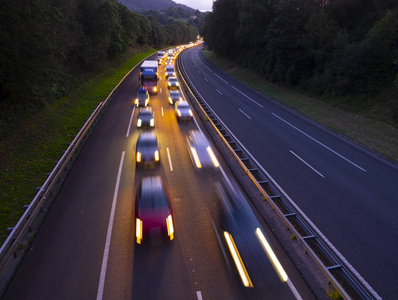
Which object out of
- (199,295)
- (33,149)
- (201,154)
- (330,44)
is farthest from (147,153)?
(330,44)

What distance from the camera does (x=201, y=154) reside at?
15.1 m

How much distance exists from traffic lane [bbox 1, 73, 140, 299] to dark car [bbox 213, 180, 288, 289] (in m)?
4.40

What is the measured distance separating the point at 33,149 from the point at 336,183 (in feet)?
59.1

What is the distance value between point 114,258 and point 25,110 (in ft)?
52.5

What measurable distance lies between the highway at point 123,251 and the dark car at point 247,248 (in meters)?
0.28

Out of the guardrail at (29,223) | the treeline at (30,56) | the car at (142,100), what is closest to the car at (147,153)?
the guardrail at (29,223)

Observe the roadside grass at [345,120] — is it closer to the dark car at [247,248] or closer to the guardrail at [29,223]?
the dark car at [247,248]

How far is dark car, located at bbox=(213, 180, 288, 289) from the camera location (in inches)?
300

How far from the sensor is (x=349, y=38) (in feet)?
103

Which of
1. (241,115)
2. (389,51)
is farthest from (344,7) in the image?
(241,115)

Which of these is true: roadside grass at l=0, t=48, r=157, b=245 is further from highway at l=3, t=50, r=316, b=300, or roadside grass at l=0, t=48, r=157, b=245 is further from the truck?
the truck

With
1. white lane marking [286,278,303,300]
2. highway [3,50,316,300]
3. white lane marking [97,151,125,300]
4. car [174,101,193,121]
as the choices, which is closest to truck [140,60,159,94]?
car [174,101,193,121]

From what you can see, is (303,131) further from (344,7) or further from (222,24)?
(222,24)

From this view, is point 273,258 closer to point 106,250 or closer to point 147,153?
point 106,250
